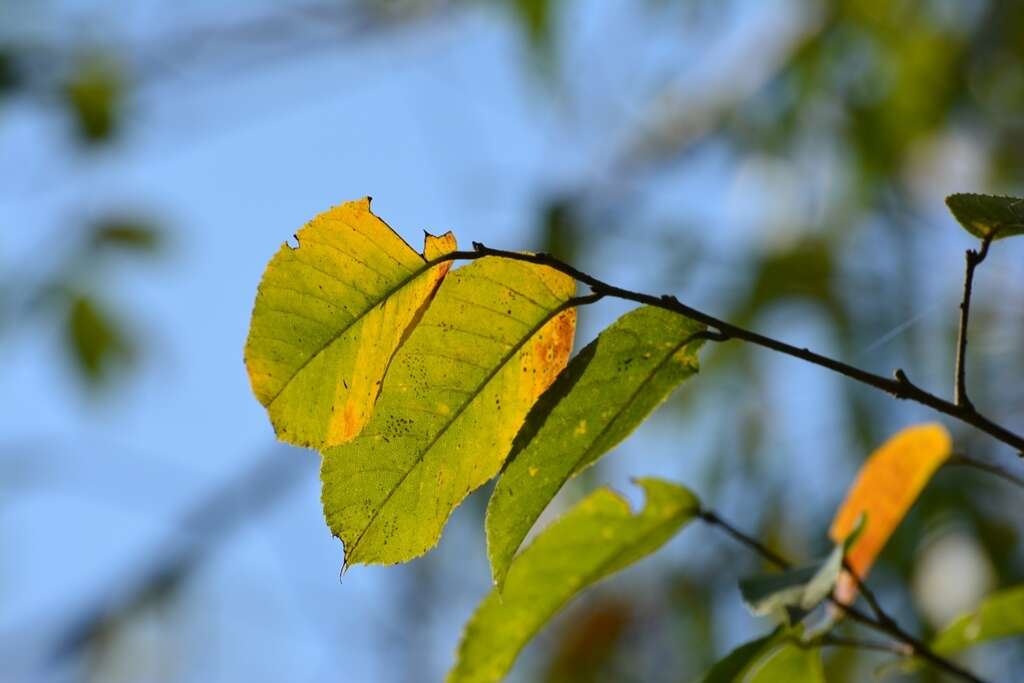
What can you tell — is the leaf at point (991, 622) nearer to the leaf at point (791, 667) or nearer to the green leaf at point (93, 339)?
the leaf at point (791, 667)

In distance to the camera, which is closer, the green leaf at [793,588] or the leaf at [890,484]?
the green leaf at [793,588]

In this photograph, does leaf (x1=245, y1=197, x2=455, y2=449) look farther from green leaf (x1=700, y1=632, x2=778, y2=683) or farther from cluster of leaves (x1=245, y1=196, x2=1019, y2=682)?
green leaf (x1=700, y1=632, x2=778, y2=683)

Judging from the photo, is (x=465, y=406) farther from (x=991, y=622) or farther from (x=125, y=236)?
(x=125, y=236)

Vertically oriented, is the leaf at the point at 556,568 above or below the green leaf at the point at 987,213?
above

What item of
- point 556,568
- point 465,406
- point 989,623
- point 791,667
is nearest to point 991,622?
point 989,623

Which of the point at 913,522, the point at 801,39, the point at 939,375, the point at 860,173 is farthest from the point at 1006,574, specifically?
the point at 801,39

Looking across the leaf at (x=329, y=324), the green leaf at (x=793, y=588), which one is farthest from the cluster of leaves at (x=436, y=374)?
the green leaf at (x=793, y=588)
